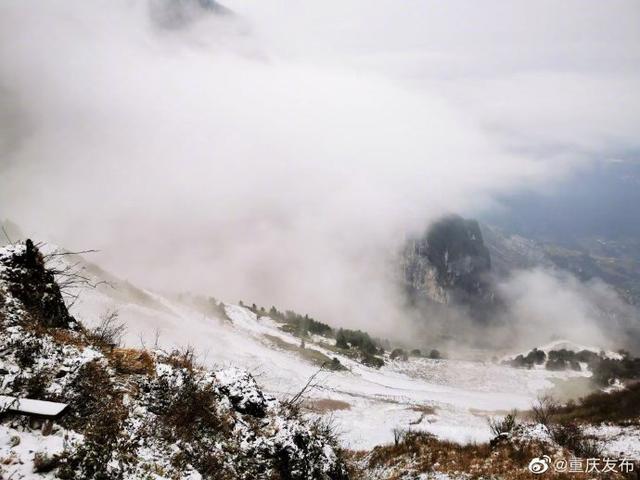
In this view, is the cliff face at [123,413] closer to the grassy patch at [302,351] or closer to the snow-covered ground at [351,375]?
the snow-covered ground at [351,375]

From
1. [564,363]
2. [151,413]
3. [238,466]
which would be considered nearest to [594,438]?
[238,466]

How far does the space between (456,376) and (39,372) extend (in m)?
86.0

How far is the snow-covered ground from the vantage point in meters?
44.2

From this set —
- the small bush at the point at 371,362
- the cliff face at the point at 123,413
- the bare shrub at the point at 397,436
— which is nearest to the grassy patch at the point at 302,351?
the small bush at the point at 371,362

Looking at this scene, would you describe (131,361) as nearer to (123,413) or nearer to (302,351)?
(123,413)

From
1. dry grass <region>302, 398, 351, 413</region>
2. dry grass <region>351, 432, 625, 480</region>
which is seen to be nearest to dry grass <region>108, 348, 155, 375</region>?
dry grass <region>351, 432, 625, 480</region>

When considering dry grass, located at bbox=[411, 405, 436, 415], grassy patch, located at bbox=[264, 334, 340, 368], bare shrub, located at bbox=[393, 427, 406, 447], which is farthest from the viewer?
grassy patch, located at bbox=[264, 334, 340, 368]

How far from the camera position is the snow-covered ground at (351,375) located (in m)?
44.2

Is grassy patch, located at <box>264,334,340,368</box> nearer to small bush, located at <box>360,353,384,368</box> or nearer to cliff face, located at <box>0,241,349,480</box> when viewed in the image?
small bush, located at <box>360,353,384,368</box>

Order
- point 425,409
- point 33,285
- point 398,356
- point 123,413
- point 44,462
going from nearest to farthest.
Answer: point 44,462 → point 123,413 → point 33,285 → point 425,409 → point 398,356

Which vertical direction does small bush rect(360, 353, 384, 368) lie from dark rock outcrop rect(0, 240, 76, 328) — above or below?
below

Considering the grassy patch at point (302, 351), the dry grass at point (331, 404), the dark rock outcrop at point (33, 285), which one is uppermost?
the dark rock outcrop at point (33, 285)

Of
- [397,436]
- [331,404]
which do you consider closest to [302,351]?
[331,404]

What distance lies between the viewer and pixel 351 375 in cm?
6600
